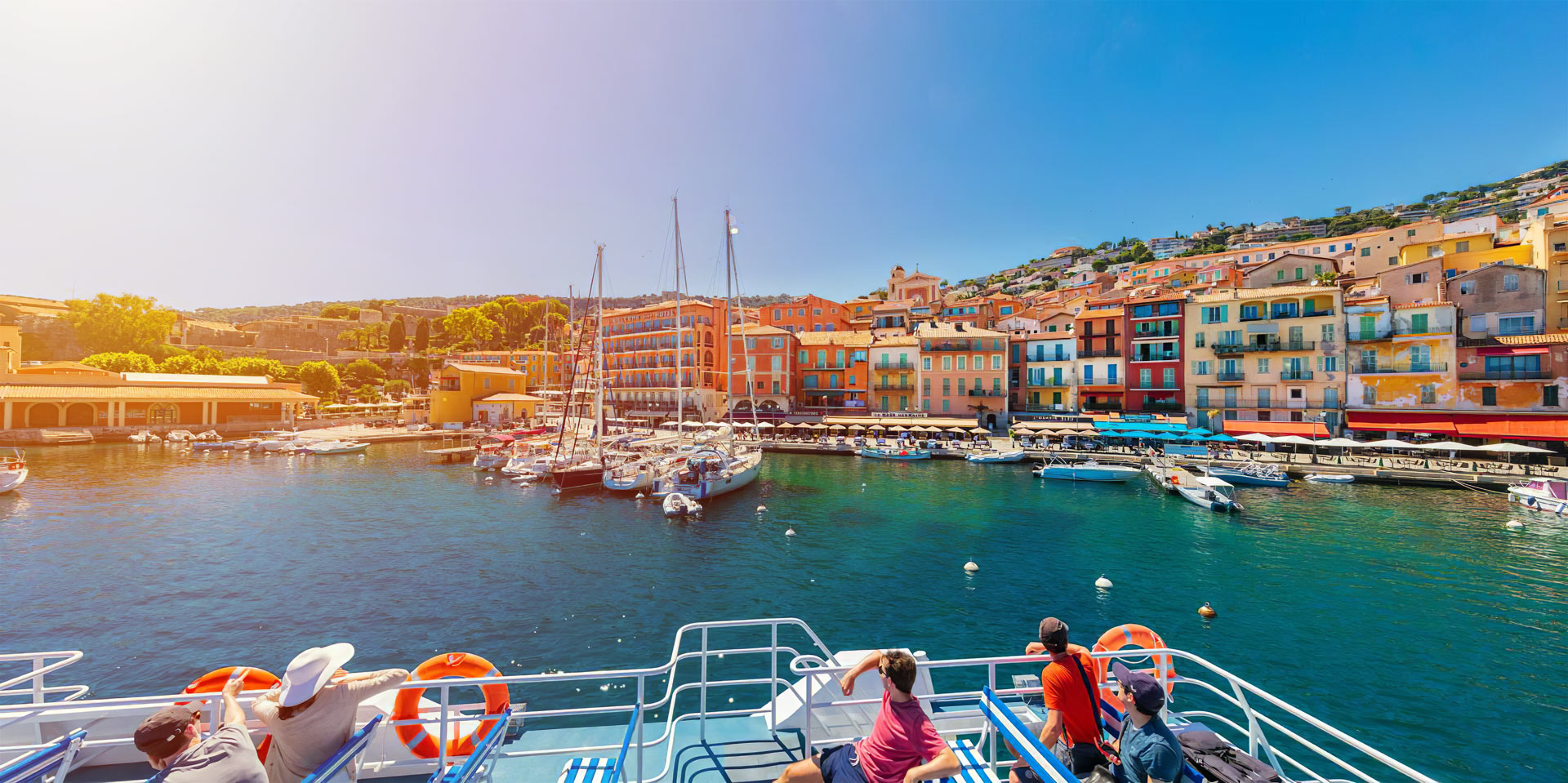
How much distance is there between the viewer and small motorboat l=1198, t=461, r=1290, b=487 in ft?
105

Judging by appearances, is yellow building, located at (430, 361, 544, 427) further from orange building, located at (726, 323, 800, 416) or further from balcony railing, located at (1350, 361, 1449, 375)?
balcony railing, located at (1350, 361, 1449, 375)

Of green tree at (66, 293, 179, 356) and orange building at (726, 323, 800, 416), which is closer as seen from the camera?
orange building at (726, 323, 800, 416)

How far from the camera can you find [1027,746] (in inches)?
126

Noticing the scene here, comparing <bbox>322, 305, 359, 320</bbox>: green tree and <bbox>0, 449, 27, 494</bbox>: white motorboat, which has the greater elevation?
<bbox>322, 305, 359, 320</bbox>: green tree

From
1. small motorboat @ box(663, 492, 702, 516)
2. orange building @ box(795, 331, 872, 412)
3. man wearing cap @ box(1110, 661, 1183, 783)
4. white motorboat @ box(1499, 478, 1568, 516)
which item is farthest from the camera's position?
orange building @ box(795, 331, 872, 412)

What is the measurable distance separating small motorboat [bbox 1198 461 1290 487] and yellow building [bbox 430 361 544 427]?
2446 inches

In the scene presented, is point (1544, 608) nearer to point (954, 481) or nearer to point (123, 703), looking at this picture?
point (954, 481)

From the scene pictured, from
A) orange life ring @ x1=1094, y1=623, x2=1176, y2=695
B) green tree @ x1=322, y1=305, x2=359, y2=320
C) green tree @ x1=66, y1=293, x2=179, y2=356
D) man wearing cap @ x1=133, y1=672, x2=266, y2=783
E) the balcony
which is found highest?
green tree @ x1=322, y1=305, x2=359, y2=320

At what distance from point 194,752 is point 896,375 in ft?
175

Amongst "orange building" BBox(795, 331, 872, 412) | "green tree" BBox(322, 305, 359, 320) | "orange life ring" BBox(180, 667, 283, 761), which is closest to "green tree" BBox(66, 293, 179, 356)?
"green tree" BBox(322, 305, 359, 320)

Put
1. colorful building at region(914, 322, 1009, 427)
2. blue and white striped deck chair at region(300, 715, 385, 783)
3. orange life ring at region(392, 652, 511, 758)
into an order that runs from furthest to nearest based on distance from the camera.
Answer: colorful building at region(914, 322, 1009, 427), orange life ring at region(392, 652, 511, 758), blue and white striped deck chair at region(300, 715, 385, 783)

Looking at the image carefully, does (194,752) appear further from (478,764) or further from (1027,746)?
(1027,746)

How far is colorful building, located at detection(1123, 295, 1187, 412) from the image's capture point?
45750 mm

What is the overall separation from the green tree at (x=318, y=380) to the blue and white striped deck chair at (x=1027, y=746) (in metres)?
92.5
